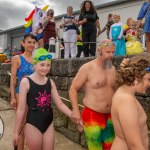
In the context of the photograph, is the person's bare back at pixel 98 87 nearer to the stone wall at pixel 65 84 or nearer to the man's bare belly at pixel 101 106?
the man's bare belly at pixel 101 106

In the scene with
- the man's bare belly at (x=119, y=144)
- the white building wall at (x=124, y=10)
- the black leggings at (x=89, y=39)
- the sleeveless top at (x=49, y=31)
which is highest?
the white building wall at (x=124, y=10)

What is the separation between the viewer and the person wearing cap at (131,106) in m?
2.05

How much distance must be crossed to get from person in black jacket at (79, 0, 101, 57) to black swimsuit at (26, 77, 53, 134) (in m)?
3.60

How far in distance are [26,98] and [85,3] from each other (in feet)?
13.3

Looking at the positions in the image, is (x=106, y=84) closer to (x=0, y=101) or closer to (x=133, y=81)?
(x=133, y=81)

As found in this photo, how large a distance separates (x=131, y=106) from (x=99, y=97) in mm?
1345

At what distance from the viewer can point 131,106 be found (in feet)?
6.88

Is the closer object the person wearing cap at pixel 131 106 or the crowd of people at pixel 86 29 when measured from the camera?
the person wearing cap at pixel 131 106

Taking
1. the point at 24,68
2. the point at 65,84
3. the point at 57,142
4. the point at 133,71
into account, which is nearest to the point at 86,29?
the point at 65,84

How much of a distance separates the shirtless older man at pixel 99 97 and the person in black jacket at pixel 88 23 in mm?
3394

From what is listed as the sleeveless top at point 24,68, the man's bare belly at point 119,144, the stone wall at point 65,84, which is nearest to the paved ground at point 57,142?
the stone wall at point 65,84

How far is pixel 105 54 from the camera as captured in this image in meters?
3.40

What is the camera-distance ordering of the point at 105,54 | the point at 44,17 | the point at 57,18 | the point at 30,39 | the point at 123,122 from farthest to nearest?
1. the point at 57,18
2. the point at 44,17
3. the point at 30,39
4. the point at 105,54
5. the point at 123,122

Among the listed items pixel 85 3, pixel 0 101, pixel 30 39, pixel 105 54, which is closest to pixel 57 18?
pixel 0 101
